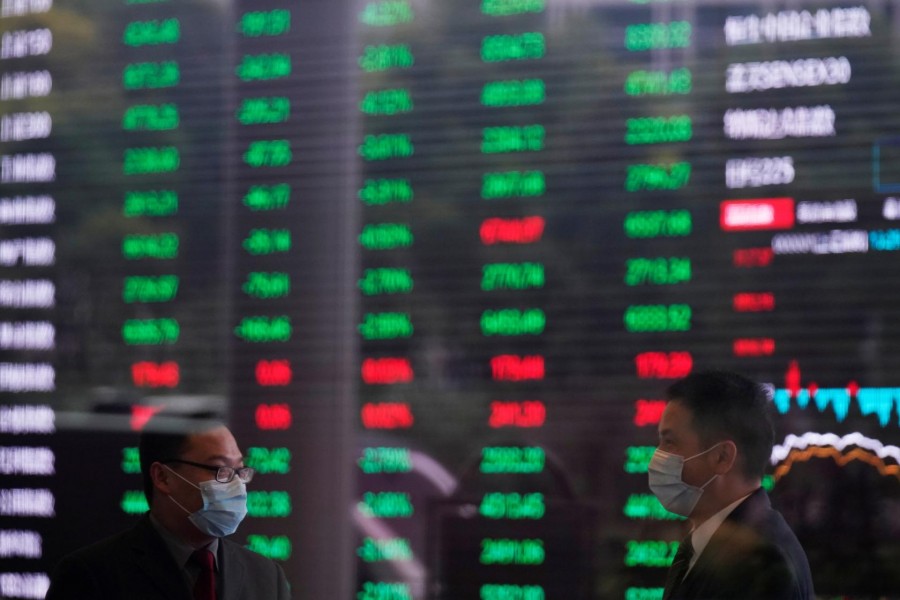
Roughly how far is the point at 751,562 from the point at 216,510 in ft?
3.10

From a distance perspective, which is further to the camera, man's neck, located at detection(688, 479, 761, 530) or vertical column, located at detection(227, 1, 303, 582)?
vertical column, located at detection(227, 1, 303, 582)

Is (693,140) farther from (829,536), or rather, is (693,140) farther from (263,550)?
(263,550)

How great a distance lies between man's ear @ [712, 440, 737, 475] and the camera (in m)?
2.16

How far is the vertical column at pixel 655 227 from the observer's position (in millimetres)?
2600

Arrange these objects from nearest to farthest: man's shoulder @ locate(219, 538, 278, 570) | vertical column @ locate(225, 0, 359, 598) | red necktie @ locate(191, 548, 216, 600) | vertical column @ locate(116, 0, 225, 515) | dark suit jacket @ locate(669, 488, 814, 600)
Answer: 1. dark suit jacket @ locate(669, 488, 814, 600)
2. red necktie @ locate(191, 548, 216, 600)
3. man's shoulder @ locate(219, 538, 278, 570)
4. vertical column @ locate(225, 0, 359, 598)
5. vertical column @ locate(116, 0, 225, 515)

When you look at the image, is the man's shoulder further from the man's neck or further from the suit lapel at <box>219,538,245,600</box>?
the man's neck

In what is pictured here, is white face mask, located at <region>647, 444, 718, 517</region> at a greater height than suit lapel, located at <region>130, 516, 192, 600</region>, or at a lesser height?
greater

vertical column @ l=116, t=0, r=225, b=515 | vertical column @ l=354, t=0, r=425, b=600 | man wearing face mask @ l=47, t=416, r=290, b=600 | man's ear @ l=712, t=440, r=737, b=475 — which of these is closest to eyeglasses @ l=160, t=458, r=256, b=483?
man wearing face mask @ l=47, t=416, r=290, b=600

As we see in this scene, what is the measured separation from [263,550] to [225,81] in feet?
3.63

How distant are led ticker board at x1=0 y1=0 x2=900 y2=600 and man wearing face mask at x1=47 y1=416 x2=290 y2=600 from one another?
468mm

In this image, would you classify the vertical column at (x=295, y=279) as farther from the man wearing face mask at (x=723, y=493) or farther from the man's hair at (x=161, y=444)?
the man wearing face mask at (x=723, y=493)

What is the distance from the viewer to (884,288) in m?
2.50

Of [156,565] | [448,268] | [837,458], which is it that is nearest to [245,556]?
[156,565]

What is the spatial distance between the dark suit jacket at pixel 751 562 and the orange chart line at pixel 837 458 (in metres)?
0.41
